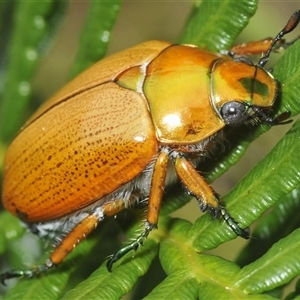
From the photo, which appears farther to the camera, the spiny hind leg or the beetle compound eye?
the spiny hind leg

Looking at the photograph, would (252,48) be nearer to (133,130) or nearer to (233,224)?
(133,130)

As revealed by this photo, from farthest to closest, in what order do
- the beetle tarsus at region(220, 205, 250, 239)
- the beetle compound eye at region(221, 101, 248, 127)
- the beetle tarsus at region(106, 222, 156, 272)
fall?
the beetle compound eye at region(221, 101, 248, 127) < the beetle tarsus at region(106, 222, 156, 272) < the beetle tarsus at region(220, 205, 250, 239)

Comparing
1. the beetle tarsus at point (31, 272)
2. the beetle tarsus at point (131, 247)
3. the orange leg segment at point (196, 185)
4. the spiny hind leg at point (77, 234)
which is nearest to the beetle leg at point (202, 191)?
the orange leg segment at point (196, 185)

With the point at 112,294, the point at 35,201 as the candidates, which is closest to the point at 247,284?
the point at 112,294

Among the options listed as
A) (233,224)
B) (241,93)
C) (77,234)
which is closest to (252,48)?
(241,93)

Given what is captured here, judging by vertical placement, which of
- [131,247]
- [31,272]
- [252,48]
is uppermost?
[252,48]

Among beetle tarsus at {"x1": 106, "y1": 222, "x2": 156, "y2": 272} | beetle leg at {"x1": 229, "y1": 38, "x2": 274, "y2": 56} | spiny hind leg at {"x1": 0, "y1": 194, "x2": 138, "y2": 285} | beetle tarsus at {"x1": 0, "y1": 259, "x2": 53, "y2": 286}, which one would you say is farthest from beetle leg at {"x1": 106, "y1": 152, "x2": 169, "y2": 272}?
beetle leg at {"x1": 229, "y1": 38, "x2": 274, "y2": 56}

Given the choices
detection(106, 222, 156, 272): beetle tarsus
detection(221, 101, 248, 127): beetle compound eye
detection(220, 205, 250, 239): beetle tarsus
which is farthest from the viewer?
detection(221, 101, 248, 127): beetle compound eye

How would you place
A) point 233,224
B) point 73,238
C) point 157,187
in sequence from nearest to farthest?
point 233,224, point 157,187, point 73,238

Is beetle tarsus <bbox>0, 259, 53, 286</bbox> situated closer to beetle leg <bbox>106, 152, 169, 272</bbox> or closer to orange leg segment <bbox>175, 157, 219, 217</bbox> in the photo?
beetle leg <bbox>106, 152, 169, 272</bbox>

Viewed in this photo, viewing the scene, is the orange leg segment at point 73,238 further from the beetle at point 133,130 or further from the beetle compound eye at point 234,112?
the beetle compound eye at point 234,112
